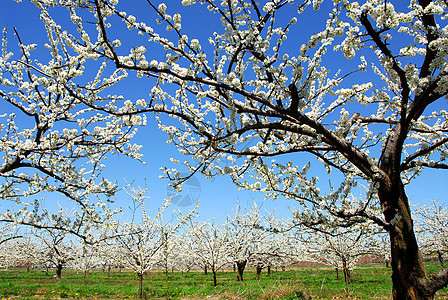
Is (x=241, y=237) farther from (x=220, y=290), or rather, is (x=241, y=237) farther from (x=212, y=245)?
(x=220, y=290)

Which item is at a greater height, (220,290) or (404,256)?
(404,256)

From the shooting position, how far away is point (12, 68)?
4.94m

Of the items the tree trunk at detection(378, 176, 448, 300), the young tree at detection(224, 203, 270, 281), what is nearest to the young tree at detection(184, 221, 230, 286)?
the young tree at detection(224, 203, 270, 281)

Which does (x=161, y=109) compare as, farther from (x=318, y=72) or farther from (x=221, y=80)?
(x=318, y=72)

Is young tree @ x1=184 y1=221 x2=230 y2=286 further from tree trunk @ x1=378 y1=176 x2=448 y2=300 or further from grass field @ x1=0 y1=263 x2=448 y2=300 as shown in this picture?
tree trunk @ x1=378 y1=176 x2=448 y2=300

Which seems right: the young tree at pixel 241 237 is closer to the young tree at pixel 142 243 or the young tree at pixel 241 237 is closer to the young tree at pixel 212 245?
the young tree at pixel 212 245

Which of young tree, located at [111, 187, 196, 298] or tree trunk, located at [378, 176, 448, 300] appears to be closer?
tree trunk, located at [378, 176, 448, 300]

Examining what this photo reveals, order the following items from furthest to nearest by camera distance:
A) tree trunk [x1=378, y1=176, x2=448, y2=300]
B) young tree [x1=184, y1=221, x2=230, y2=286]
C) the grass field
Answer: young tree [x1=184, y1=221, x2=230, y2=286] < the grass field < tree trunk [x1=378, y1=176, x2=448, y2=300]

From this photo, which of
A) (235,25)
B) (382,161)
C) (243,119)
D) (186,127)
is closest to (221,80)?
(243,119)

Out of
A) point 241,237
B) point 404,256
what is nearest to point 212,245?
point 241,237

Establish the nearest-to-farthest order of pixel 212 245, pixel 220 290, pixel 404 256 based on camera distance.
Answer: pixel 404 256, pixel 220 290, pixel 212 245

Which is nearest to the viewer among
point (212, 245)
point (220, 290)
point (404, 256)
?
point (404, 256)

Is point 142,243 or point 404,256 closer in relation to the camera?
point 404,256

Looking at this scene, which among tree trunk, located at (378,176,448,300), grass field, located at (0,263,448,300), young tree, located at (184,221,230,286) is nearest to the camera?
tree trunk, located at (378,176,448,300)
